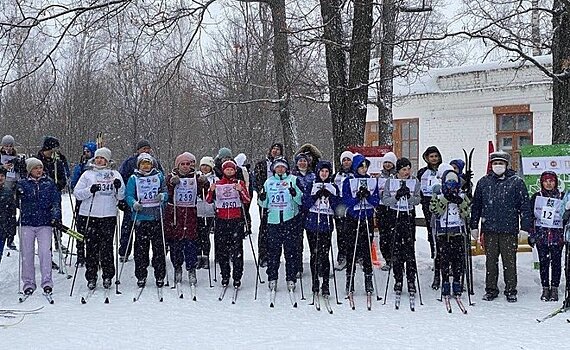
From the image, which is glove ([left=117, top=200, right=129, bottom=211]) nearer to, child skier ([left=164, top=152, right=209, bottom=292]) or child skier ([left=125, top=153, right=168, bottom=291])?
child skier ([left=125, top=153, right=168, bottom=291])

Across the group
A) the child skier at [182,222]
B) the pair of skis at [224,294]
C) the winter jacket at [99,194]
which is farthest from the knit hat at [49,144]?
the pair of skis at [224,294]

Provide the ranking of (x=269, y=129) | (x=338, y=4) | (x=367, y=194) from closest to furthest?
(x=367, y=194) < (x=338, y=4) < (x=269, y=129)

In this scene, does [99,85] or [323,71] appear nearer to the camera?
[323,71]

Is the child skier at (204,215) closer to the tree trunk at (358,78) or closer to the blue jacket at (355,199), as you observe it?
the blue jacket at (355,199)

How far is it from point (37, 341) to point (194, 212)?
2891 mm

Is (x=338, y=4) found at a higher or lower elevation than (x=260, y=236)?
higher

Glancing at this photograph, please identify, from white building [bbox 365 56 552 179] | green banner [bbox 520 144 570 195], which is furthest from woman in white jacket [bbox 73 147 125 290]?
white building [bbox 365 56 552 179]

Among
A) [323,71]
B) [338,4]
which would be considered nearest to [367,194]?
[338,4]

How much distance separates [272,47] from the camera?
473 inches

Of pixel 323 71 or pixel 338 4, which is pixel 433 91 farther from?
pixel 338 4

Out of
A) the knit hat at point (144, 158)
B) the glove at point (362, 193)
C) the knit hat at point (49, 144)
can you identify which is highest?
the knit hat at point (49, 144)

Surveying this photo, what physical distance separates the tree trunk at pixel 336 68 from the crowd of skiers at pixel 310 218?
7.75ft

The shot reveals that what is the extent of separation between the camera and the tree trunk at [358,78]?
1071cm

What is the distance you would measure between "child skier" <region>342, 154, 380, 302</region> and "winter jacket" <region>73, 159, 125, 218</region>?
3002mm
